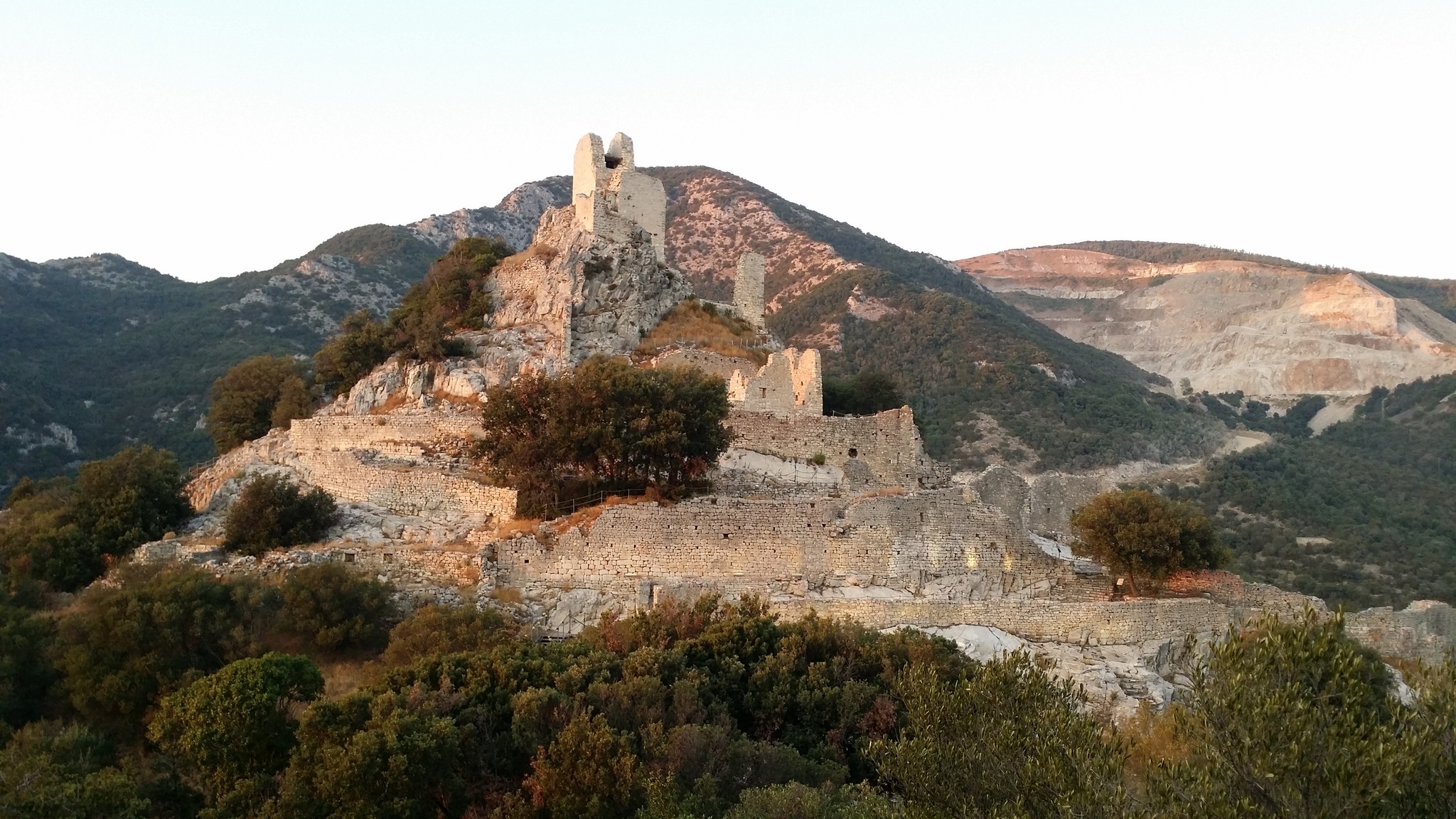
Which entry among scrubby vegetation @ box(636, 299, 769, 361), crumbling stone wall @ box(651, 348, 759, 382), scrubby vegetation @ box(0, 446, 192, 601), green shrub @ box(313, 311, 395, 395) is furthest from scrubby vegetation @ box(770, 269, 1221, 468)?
scrubby vegetation @ box(0, 446, 192, 601)

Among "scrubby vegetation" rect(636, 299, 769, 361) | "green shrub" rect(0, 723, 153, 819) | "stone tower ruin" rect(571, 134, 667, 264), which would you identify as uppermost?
"stone tower ruin" rect(571, 134, 667, 264)

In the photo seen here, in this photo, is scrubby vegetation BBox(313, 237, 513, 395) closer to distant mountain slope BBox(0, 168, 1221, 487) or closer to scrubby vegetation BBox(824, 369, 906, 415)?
scrubby vegetation BBox(824, 369, 906, 415)

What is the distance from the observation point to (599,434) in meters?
24.1

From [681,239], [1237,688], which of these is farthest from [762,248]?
[1237,688]

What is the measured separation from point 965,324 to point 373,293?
41906 mm

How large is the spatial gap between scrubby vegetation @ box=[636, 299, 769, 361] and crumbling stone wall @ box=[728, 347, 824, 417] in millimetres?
4295

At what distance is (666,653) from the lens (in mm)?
17281

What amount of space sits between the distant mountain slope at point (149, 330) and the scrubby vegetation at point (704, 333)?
25.4 meters

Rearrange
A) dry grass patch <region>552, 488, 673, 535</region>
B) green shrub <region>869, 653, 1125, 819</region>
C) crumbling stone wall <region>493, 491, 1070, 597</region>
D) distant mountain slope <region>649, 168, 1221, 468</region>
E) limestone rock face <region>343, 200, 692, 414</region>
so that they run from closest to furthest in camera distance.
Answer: green shrub <region>869, 653, 1125, 819</region>, crumbling stone wall <region>493, 491, 1070, 597</region>, dry grass patch <region>552, 488, 673, 535</region>, limestone rock face <region>343, 200, 692, 414</region>, distant mountain slope <region>649, 168, 1221, 468</region>

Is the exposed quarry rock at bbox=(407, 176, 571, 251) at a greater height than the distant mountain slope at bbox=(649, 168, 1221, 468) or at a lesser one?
greater

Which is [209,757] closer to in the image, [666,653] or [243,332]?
[666,653]

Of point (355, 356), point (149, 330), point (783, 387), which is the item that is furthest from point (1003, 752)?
point (149, 330)

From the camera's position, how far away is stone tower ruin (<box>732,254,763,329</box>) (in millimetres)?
43062

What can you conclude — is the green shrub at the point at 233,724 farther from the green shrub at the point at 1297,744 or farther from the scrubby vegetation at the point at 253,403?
the scrubby vegetation at the point at 253,403
